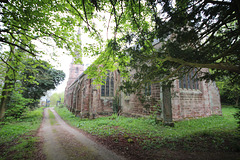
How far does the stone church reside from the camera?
8.22 meters

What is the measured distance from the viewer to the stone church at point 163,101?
8.22m

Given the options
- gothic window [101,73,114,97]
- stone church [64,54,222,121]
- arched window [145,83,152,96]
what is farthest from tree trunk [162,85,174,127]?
gothic window [101,73,114,97]

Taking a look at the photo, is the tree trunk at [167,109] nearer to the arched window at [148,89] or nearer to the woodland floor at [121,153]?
the arched window at [148,89]

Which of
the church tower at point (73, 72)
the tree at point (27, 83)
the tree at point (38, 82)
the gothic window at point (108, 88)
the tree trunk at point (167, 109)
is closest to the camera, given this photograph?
the tree at point (27, 83)

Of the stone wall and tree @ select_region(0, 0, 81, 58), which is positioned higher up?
tree @ select_region(0, 0, 81, 58)

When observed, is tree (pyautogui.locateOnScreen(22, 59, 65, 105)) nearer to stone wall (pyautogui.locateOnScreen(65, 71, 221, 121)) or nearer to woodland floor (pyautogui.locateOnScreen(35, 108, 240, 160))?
stone wall (pyautogui.locateOnScreen(65, 71, 221, 121))

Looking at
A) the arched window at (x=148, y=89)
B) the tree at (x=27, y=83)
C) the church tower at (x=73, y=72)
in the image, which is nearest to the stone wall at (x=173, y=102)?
the arched window at (x=148, y=89)

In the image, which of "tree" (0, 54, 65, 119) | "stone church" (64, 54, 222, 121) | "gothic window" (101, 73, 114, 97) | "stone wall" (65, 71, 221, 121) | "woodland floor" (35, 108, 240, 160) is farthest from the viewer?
"gothic window" (101, 73, 114, 97)

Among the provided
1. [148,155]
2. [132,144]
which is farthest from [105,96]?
[148,155]

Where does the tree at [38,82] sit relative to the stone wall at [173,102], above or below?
above

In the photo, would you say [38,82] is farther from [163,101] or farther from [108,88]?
[163,101]

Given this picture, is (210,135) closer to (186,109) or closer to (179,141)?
(179,141)

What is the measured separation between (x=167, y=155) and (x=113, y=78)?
13.4m

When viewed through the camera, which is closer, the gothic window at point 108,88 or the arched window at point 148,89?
the arched window at point 148,89
